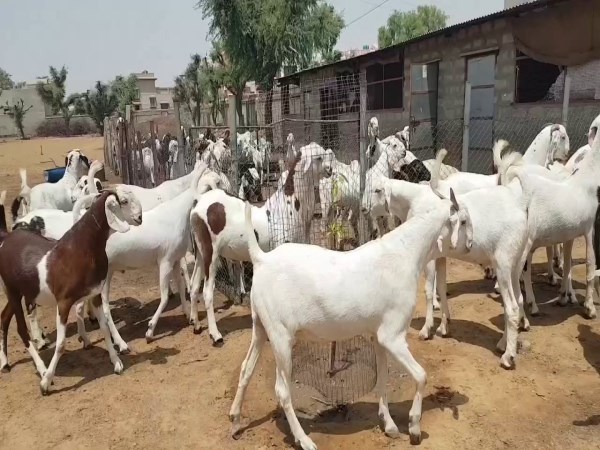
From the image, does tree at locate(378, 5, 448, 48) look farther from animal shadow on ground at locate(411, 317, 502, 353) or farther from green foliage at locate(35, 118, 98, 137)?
animal shadow on ground at locate(411, 317, 502, 353)

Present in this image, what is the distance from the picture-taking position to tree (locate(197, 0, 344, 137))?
24.1 metres

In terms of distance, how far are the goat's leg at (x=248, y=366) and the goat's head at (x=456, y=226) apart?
169 cm

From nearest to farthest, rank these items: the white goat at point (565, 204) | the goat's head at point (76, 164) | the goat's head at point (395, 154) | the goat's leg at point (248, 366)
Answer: the goat's leg at point (248, 366)
the white goat at point (565, 204)
the goat's head at point (395, 154)
the goat's head at point (76, 164)

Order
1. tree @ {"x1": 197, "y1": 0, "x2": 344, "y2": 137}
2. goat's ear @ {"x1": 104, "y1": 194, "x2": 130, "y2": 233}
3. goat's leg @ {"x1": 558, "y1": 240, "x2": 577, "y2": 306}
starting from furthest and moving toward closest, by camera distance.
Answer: tree @ {"x1": 197, "y1": 0, "x2": 344, "y2": 137} < goat's leg @ {"x1": 558, "y1": 240, "x2": 577, "y2": 306} < goat's ear @ {"x1": 104, "y1": 194, "x2": 130, "y2": 233}

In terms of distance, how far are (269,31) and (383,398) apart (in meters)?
22.6

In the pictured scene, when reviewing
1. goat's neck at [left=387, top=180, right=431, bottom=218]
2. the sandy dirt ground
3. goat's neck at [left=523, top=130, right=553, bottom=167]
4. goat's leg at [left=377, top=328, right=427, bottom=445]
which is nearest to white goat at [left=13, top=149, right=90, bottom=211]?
the sandy dirt ground

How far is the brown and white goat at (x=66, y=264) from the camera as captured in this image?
17.1 feet

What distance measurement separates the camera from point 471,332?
602 centimetres

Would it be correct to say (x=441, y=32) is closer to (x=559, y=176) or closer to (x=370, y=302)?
(x=559, y=176)

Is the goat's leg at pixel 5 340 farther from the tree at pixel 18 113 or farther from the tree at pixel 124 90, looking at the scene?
the tree at pixel 18 113

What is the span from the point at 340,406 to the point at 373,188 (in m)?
→ 2.95

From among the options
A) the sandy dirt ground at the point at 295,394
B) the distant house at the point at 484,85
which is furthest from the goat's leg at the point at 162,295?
the distant house at the point at 484,85

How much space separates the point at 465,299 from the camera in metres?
7.01

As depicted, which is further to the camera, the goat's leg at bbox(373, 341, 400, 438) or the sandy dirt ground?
the sandy dirt ground
